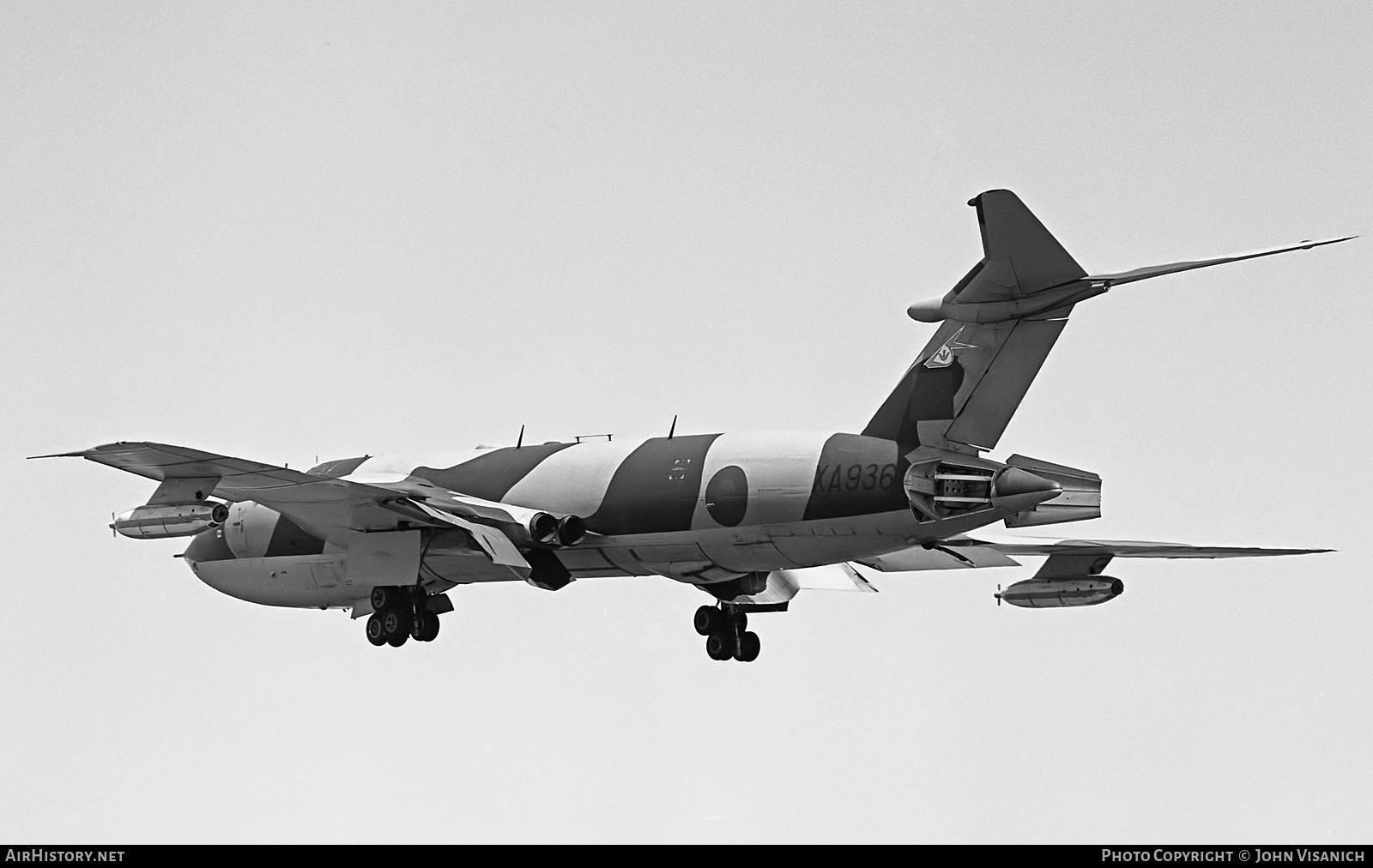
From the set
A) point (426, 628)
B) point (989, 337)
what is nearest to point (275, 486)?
point (426, 628)

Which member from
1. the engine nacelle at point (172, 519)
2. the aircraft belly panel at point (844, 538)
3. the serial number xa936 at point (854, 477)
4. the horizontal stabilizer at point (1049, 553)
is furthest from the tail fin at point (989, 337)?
the engine nacelle at point (172, 519)

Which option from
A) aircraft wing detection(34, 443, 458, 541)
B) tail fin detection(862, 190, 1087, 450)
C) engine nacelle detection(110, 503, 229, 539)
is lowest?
engine nacelle detection(110, 503, 229, 539)

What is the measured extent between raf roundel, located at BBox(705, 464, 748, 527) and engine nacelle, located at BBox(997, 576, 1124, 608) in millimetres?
7264

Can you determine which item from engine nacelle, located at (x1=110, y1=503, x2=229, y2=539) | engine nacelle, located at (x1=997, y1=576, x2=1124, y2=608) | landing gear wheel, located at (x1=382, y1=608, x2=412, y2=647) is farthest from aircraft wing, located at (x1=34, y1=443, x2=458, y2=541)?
engine nacelle, located at (x1=997, y1=576, x2=1124, y2=608)

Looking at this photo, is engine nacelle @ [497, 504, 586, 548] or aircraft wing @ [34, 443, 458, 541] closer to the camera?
aircraft wing @ [34, 443, 458, 541]

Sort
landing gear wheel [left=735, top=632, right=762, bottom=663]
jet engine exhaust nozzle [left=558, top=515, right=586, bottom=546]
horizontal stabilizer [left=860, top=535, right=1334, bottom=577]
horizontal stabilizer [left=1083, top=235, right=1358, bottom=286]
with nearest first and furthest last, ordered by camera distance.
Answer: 1. horizontal stabilizer [left=1083, top=235, right=1358, bottom=286]
2. jet engine exhaust nozzle [left=558, top=515, right=586, bottom=546]
3. horizontal stabilizer [left=860, top=535, right=1334, bottom=577]
4. landing gear wheel [left=735, top=632, right=762, bottom=663]

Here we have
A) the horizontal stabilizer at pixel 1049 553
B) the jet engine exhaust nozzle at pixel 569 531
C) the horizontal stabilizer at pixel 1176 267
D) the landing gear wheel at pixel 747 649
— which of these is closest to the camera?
the horizontal stabilizer at pixel 1176 267

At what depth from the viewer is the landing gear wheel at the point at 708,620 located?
38.8 m

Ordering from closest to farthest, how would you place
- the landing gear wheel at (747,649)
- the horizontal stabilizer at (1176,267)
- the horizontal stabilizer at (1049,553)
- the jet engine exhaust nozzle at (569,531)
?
the horizontal stabilizer at (1176,267) → the jet engine exhaust nozzle at (569,531) → the horizontal stabilizer at (1049,553) → the landing gear wheel at (747,649)

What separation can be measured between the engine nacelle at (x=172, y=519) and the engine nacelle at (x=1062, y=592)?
14677mm

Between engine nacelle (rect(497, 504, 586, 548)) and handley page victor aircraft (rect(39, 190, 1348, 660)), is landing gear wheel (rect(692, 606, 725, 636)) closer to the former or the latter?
handley page victor aircraft (rect(39, 190, 1348, 660))

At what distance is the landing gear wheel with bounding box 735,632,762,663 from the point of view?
38.5m

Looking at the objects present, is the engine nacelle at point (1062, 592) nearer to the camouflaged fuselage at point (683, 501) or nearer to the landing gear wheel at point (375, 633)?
the camouflaged fuselage at point (683, 501)

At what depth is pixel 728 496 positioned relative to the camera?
33.1 meters
